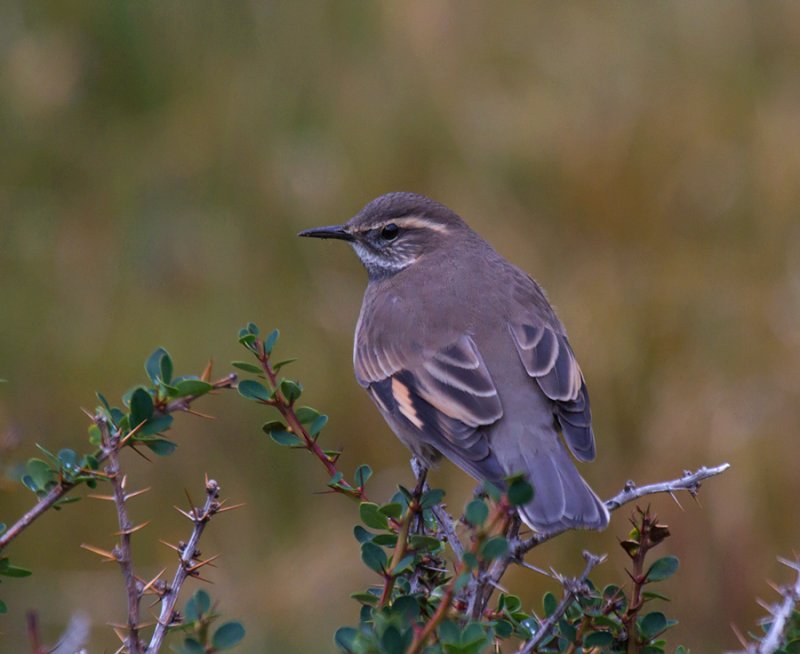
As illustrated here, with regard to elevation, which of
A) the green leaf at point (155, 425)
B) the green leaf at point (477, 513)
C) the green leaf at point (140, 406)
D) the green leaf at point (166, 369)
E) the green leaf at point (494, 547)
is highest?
the green leaf at point (166, 369)

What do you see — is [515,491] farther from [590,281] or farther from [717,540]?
[590,281]

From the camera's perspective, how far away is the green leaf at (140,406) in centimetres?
274

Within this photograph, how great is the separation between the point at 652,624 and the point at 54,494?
1.47 metres

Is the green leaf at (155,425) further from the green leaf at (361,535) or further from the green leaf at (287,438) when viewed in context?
the green leaf at (361,535)

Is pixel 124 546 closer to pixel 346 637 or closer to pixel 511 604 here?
pixel 346 637

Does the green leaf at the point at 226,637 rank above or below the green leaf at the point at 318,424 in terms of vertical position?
below

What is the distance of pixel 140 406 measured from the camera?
2.76m

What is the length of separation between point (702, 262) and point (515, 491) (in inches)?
221

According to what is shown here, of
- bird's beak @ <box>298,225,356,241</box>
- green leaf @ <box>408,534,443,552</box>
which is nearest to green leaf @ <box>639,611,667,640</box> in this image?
green leaf @ <box>408,534,443,552</box>

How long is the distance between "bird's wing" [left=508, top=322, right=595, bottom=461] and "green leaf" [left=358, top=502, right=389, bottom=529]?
157 centimetres

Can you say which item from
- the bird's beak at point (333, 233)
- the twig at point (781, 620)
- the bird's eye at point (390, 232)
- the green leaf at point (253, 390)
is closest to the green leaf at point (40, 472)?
the green leaf at point (253, 390)

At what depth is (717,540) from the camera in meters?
6.57

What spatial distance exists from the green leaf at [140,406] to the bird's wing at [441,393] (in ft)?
5.18

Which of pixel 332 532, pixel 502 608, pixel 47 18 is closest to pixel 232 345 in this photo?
pixel 332 532
